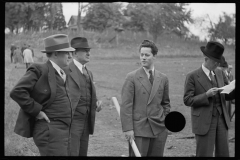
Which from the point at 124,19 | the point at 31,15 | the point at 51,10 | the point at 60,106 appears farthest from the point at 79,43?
the point at 124,19

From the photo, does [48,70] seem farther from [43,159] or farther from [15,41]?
[15,41]

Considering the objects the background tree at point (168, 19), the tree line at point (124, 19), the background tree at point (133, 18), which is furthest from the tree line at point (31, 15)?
the background tree at point (133, 18)

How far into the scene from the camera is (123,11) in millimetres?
38906

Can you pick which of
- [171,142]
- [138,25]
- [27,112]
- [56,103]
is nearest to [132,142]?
[56,103]

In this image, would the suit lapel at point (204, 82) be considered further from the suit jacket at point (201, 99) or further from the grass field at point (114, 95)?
the grass field at point (114, 95)

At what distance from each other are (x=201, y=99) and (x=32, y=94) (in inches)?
91.9

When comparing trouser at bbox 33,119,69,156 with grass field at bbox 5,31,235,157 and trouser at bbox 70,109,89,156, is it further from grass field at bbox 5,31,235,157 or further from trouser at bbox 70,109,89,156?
grass field at bbox 5,31,235,157

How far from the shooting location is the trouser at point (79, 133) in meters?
4.58

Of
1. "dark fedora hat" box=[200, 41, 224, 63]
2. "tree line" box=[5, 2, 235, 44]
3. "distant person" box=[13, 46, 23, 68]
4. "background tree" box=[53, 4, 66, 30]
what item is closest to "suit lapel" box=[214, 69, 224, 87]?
"dark fedora hat" box=[200, 41, 224, 63]

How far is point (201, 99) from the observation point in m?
4.74

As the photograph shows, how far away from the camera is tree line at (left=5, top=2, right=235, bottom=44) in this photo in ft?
61.4

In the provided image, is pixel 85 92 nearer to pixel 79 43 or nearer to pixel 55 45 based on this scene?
pixel 79 43

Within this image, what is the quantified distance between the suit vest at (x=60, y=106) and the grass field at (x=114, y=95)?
146 cm

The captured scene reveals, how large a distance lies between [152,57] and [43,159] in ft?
6.39
